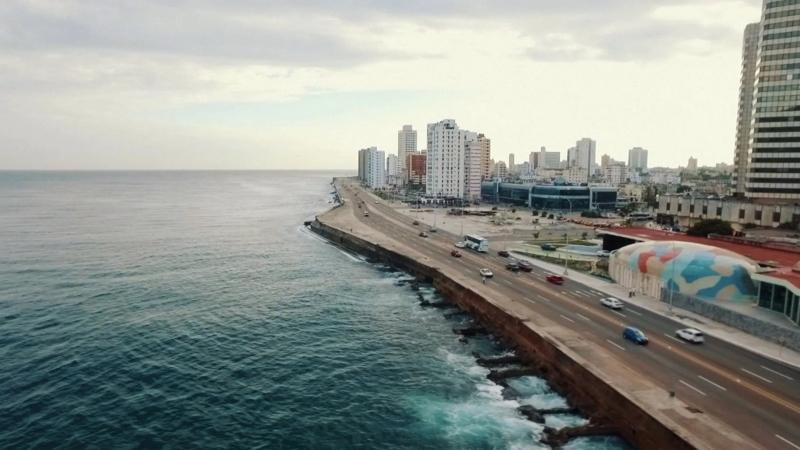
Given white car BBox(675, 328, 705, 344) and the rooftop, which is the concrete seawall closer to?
white car BBox(675, 328, 705, 344)

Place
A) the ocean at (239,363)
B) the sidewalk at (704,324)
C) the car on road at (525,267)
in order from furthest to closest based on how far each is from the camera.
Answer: the car on road at (525,267)
the sidewalk at (704,324)
the ocean at (239,363)

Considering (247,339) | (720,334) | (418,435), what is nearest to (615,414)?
(418,435)

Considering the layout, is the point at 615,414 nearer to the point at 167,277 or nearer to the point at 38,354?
the point at 38,354

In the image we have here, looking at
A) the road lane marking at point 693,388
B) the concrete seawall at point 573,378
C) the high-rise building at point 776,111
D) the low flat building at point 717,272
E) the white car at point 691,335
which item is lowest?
the concrete seawall at point 573,378

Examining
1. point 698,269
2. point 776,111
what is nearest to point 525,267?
point 698,269

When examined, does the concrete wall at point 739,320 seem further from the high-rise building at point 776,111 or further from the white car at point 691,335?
the high-rise building at point 776,111

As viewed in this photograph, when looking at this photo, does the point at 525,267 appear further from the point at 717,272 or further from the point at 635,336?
the point at 635,336

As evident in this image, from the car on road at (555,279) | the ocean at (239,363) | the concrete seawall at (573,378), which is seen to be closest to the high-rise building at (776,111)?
the car on road at (555,279)

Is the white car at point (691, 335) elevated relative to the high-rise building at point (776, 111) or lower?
→ lower
